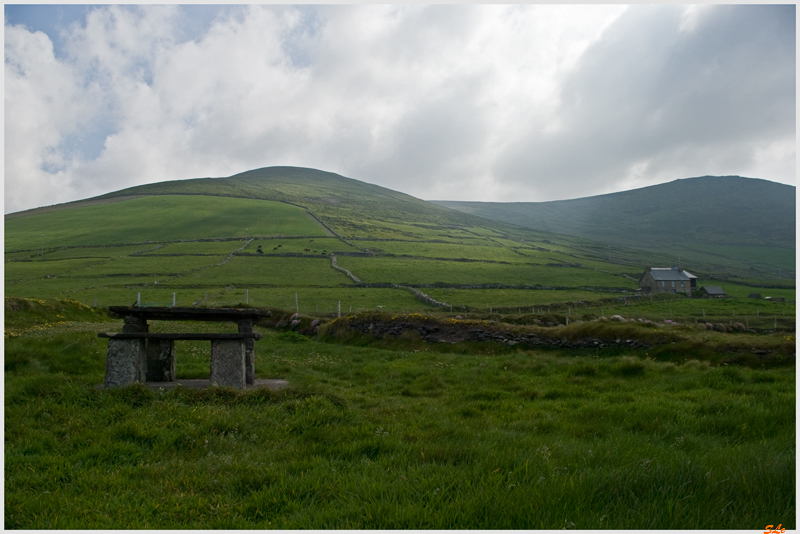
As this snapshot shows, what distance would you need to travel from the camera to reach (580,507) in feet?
14.2

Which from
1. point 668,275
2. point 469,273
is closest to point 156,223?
point 469,273

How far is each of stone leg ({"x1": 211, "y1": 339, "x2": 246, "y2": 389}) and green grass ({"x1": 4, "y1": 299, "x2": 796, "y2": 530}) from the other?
1.19 m

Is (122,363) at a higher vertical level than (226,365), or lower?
higher

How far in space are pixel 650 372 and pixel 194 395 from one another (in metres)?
11.5

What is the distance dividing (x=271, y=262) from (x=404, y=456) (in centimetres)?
7416

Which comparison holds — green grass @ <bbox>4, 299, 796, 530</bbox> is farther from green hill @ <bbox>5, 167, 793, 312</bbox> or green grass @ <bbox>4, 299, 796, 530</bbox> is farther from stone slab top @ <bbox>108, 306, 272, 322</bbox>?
green hill @ <bbox>5, 167, 793, 312</bbox>

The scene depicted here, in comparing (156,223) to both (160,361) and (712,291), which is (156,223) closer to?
(712,291)

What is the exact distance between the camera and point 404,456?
5.84 meters

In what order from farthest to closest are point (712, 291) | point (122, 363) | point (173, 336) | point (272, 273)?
point (712, 291) → point (272, 273) → point (173, 336) → point (122, 363)

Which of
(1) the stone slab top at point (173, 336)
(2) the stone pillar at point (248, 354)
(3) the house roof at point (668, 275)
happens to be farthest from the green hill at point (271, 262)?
(1) the stone slab top at point (173, 336)

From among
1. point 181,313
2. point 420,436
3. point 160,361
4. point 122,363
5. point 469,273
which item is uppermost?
point 469,273

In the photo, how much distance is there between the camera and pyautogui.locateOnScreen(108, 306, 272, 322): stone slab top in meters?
10.1

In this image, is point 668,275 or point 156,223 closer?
point 668,275

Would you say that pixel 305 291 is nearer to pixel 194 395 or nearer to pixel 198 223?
pixel 194 395
